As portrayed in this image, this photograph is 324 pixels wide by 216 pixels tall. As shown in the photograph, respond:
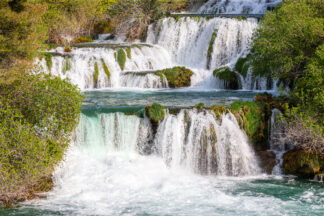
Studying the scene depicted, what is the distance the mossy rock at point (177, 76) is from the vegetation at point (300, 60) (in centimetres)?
698

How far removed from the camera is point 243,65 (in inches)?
896

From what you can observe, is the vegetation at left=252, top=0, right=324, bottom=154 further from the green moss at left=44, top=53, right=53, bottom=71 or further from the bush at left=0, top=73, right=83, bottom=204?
the green moss at left=44, top=53, right=53, bottom=71

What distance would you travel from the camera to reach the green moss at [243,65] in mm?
22417

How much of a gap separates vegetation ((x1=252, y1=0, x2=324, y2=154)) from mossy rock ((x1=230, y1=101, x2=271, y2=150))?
95 cm

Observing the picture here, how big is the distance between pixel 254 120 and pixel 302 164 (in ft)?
8.38

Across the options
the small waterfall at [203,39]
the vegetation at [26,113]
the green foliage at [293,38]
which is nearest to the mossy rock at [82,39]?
the small waterfall at [203,39]

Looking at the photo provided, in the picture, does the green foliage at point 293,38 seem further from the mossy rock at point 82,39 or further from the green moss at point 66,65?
the mossy rock at point 82,39

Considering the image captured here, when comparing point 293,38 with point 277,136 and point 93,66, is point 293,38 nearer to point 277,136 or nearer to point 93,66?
point 277,136

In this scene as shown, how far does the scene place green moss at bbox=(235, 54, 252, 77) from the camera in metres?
22.4

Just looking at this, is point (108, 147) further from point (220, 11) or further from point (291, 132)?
point (220, 11)

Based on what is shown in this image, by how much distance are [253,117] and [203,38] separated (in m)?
13.5

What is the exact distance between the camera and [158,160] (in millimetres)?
14453

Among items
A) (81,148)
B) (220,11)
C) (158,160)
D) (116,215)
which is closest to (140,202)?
(116,215)

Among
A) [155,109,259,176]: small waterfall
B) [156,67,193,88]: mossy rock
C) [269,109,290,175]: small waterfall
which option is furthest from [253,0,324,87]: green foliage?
[156,67,193,88]: mossy rock
